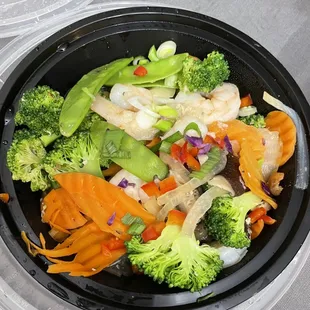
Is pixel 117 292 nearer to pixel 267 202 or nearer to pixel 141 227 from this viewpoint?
pixel 141 227

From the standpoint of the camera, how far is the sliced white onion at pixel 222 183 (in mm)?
1367

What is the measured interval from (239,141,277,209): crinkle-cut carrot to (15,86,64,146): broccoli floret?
57 cm

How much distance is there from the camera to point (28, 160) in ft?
4.63

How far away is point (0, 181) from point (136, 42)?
66 centimetres

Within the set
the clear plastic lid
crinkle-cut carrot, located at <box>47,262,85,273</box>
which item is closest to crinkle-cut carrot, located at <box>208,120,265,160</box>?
crinkle-cut carrot, located at <box>47,262,85,273</box>

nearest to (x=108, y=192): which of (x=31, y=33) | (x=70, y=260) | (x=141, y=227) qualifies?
(x=141, y=227)

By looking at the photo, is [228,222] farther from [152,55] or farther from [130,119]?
[152,55]

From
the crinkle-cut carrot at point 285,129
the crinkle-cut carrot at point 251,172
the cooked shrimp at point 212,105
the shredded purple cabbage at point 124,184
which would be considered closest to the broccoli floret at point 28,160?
the shredded purple cabbage at point 124,184

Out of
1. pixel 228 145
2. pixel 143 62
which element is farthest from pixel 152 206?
pixel 143 62

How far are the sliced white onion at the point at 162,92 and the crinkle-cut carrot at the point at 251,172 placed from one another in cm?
32

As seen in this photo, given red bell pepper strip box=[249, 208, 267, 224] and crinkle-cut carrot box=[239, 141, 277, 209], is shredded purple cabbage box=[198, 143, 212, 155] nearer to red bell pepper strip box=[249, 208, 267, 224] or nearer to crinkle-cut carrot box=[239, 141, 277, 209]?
crinkle-cut carrot box=[239, 141, 277, 209]

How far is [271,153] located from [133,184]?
0.44m

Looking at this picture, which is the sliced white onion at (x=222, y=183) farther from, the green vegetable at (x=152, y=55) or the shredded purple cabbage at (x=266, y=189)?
the green vegetable at (x=152, y=55)

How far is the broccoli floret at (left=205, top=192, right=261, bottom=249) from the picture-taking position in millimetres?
1319
